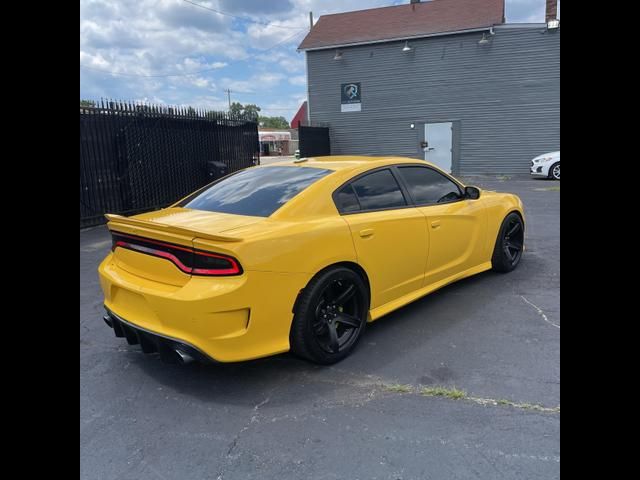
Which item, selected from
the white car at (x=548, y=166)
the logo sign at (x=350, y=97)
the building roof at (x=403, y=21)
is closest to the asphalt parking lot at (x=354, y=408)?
the white car at (x=548, y=166)

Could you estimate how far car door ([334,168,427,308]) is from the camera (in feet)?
11.5

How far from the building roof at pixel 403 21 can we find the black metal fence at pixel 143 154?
10.3 m

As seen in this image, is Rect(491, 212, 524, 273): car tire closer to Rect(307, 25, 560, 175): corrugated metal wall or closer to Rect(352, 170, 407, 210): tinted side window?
Rect(352, 170, 407, 210): tinted side window

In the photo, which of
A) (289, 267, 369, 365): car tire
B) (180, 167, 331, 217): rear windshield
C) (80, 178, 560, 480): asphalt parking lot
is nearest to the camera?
(80, 178, 560, 480): asphalt parking lot

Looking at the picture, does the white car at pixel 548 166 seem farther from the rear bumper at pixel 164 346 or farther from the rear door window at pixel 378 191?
the rear bumper at pixel 164 346

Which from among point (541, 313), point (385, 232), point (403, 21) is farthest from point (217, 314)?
point (403, 21)

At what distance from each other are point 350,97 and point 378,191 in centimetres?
1741

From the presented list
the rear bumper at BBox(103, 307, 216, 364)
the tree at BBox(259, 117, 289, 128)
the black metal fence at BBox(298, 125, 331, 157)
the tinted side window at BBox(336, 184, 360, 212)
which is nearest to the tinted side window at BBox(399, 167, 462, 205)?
the tinted side window at BBox(336, 184, 360, 212)

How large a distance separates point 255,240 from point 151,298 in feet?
2.41

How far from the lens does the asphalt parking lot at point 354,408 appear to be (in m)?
2.33

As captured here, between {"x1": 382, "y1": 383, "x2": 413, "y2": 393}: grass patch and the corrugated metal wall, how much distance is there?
17116mm
